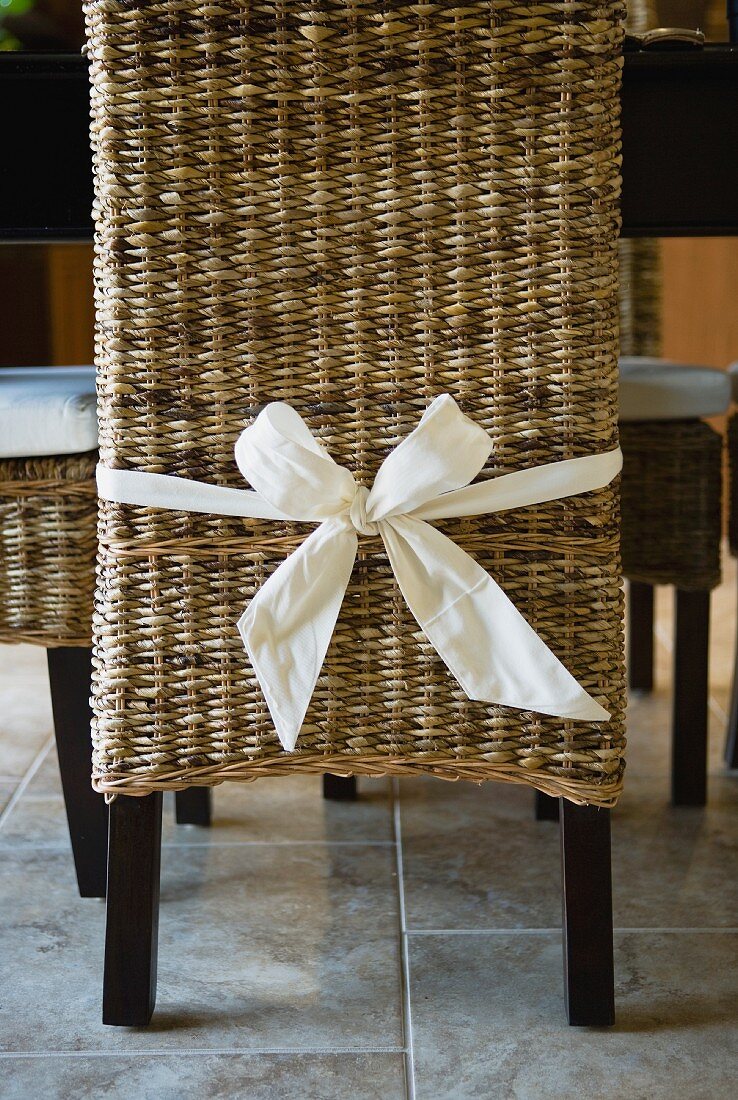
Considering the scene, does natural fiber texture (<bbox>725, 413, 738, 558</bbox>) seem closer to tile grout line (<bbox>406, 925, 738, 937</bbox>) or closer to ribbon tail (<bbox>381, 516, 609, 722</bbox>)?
tile grout line (<bbox>406, 925, 738, 937</bbox>)

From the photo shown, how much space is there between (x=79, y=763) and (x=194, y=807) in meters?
0.25

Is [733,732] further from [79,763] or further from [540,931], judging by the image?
[79,763]

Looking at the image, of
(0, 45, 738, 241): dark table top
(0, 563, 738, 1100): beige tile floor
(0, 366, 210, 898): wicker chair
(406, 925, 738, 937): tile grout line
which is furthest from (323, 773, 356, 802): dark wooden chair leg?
(0, 45, 738, 241): dark table top

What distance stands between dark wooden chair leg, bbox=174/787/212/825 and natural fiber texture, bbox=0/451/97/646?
1.18ft

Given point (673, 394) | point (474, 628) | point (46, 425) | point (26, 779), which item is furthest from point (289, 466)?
point (26, 779)

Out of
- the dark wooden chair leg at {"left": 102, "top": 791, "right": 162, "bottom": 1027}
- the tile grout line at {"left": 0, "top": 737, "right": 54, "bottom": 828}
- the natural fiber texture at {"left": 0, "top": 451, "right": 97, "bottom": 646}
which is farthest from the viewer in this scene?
the tile grout line at {"left": 0, "top": 737, "right": 54, "bottom": 828}

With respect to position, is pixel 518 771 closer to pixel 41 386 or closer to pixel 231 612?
pixel 231 612

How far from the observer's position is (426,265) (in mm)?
848

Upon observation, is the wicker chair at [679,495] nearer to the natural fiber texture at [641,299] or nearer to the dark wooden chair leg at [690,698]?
the dark wooden chair leg at [690,698]

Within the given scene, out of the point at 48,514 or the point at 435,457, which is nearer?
the point at 435,457

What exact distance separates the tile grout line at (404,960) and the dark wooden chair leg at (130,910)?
22 centimetres

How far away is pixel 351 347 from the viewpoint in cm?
86

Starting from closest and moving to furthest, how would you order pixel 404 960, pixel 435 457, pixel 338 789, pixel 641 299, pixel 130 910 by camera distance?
pixel 435 457
pixel 130 910
pixel 404 960
pixel 338 789
pixel 641 299

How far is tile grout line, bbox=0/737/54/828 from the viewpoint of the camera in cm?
142
